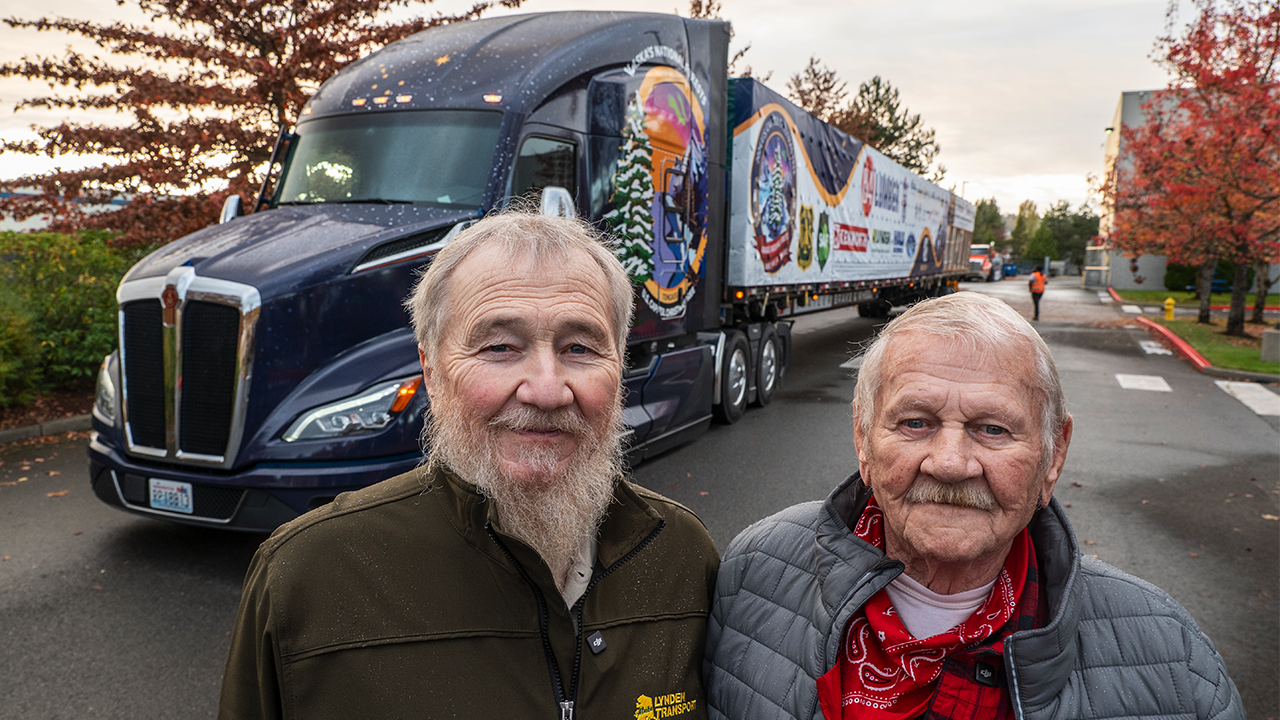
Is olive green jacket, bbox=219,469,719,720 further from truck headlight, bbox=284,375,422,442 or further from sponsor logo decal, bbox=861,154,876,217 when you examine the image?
sponsor logo decal, bbox=861,154,876,217

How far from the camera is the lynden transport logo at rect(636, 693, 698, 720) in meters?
1.70

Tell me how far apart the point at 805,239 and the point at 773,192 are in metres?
1.79

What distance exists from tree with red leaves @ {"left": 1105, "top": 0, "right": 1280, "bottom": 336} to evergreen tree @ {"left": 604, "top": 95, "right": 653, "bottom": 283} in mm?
15553

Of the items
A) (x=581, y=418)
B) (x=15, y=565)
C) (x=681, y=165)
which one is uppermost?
(x=681, y=165)

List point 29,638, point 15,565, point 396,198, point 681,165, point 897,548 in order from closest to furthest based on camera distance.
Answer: point 897,548 < point 29,638 < point 15,565 < point 396,198 < point 681,165

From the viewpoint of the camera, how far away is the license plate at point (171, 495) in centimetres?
A: 447

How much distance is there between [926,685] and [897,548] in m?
0.29

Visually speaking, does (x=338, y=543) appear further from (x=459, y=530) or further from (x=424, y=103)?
(x=424, y=103)

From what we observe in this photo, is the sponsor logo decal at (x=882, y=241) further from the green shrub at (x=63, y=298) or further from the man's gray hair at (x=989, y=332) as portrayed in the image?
the man's gray hair at (x=989, y=332)

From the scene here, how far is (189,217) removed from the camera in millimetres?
10055

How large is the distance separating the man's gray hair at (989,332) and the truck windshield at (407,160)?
13.7 ft

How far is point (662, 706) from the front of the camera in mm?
1742

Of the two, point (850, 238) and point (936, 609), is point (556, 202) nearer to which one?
point (936, 609)

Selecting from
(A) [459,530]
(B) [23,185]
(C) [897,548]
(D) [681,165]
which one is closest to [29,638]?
(A) [459,530]
